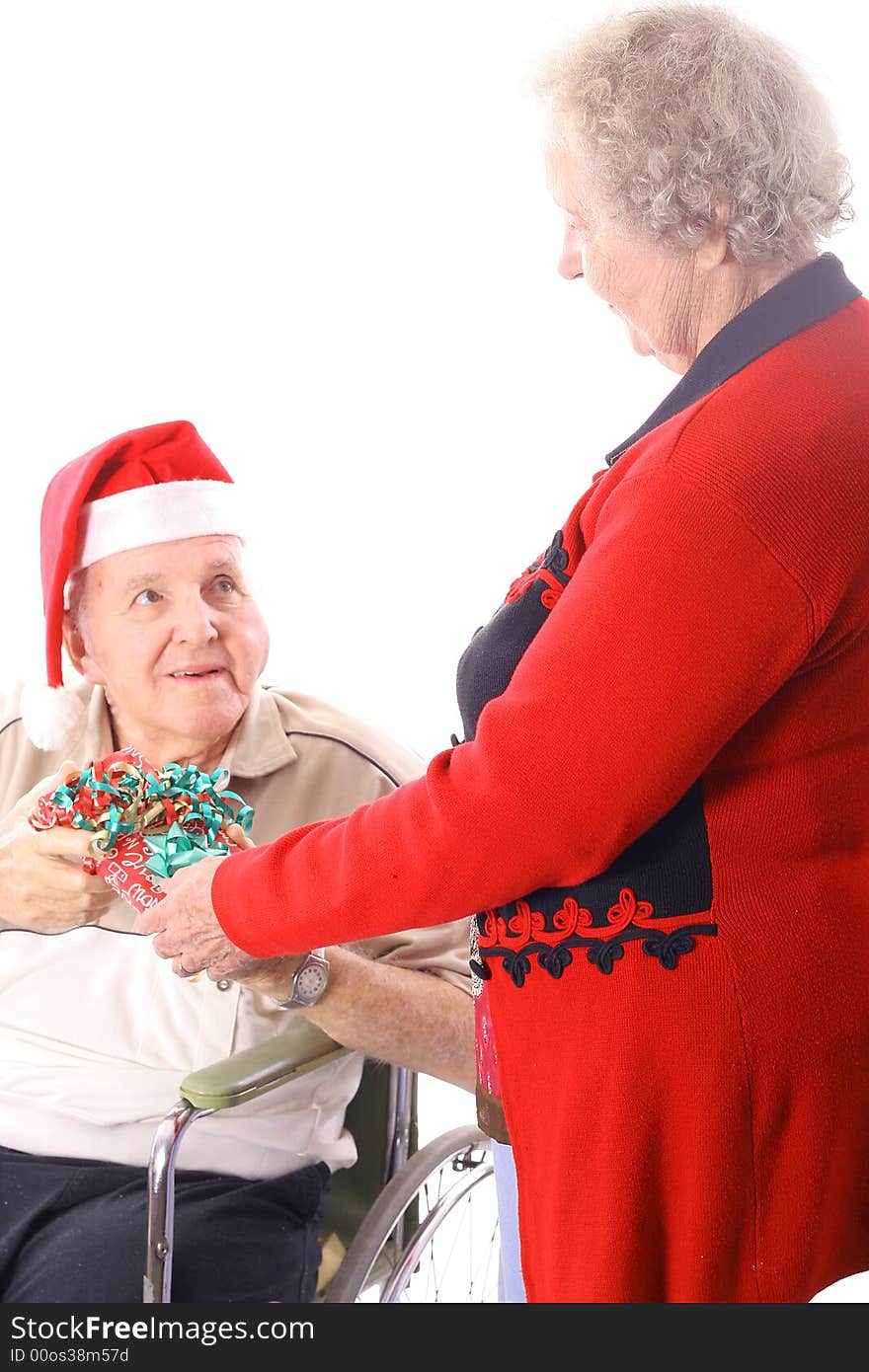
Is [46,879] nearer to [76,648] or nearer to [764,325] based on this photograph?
[76,648]

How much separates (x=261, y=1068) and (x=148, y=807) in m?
0.32

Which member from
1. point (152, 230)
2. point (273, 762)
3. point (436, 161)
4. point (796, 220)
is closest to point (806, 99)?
point (796, 220)

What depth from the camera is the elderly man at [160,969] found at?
1686mm

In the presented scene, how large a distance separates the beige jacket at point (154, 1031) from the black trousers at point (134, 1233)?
0.04 metres

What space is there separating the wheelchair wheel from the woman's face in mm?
1090

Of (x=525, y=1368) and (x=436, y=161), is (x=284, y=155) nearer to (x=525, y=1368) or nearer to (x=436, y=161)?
(x=436, y=161)

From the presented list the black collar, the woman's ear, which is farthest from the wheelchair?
the woman's ear

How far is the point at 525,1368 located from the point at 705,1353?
6.5 inches

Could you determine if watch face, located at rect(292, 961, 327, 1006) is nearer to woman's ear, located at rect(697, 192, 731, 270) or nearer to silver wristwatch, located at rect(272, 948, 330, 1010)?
silver wristwatch, located at rect(272, 948, 330, 1010)

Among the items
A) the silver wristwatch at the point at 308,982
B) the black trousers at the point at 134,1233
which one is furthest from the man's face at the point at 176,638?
the black trousers at the point at 134,1233

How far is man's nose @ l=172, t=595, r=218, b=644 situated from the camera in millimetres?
1853

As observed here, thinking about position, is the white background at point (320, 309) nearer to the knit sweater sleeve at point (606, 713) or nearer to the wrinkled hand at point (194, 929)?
the wrinkled hand at point (194, 929)

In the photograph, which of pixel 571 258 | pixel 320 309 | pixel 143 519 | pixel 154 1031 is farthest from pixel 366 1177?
pixel 320 309

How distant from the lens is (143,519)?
1899 millimetres
